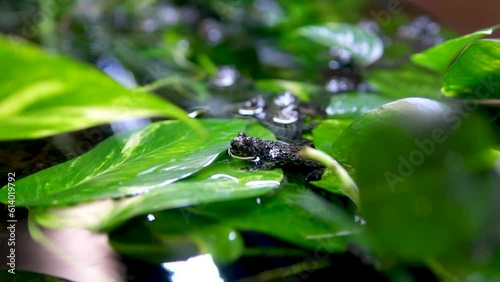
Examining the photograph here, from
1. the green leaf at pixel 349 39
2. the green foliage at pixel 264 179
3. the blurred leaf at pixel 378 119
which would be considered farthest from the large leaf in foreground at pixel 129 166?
the green leaf at pixel 349 39

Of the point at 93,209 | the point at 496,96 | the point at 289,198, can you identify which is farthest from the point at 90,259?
the point at 496,96

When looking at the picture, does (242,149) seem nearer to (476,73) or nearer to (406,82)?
(476,73)

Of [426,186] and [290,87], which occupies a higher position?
[426,186]

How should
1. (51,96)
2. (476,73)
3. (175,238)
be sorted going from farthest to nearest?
(476,73), (175,238), (51,96)

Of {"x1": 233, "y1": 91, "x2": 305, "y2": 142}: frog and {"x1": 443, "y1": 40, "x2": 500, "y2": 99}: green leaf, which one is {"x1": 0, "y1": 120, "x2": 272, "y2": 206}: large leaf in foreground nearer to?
{"x1": 233, "y1": 91, "x2": 305, "y2": 142}: frog

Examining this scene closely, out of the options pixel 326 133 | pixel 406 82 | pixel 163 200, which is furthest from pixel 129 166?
pixel 406 82

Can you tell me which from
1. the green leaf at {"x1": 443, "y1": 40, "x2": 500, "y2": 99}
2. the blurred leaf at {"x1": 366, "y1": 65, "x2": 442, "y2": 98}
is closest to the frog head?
the green leaf at {"x1": 443, "y1": 40, "x2": 500, "y2": 99}
